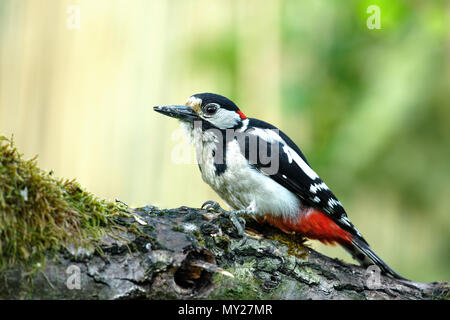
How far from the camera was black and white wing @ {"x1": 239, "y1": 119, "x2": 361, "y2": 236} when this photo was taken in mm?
2986

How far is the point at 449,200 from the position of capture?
4848mm

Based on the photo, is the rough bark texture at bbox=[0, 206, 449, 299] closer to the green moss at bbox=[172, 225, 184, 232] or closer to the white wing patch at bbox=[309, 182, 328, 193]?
the green moss at bbox=[172, 225, 184, 232]

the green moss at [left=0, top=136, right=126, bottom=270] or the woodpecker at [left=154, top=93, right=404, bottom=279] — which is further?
the woodpecker at [left=154, top=93, right=404, bottom=279]

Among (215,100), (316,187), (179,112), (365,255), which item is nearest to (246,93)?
(215,100)

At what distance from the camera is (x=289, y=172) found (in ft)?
9.92

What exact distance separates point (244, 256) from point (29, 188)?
107cm

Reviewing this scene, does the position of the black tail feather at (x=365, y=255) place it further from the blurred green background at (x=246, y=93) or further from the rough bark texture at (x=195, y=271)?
the blurred green background at (x=246, y=93)

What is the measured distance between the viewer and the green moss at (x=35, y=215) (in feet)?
5.57

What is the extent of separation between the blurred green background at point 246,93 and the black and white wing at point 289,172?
1532mm

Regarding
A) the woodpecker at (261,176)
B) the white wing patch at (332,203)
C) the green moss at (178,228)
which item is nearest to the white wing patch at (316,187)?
the woodpecker at (261,176)

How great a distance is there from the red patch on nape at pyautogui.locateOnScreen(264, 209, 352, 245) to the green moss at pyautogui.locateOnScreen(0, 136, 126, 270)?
4.01 ft

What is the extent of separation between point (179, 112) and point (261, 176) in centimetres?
70

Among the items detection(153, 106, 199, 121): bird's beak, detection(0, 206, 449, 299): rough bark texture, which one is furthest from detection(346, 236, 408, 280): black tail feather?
detection(153, 106, 199, 121): bird's beak

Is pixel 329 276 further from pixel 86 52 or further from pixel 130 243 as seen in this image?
pixel 86 52
